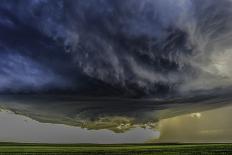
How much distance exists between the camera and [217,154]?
7669 cm

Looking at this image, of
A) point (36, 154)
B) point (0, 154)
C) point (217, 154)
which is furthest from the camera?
point (36, 154)

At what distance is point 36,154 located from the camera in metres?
98.4

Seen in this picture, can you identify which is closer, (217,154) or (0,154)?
(217,154)

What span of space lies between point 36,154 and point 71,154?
35.7ft

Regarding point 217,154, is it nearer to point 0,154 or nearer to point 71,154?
point 71,154

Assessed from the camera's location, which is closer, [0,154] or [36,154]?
[0,154]

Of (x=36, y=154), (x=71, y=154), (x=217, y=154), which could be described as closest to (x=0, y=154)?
(x=36, y=154)

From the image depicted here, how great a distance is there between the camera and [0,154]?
90.4 meters

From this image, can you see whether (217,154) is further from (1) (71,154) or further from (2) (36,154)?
(2) (36,154)

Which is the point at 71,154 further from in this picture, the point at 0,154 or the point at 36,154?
the point at 0,154

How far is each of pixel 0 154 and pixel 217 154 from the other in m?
54.3

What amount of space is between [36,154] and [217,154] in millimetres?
50180

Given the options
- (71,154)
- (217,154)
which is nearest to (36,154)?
(71,154)

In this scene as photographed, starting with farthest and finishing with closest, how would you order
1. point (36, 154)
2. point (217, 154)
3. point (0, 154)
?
point (36, 154) < point (0, 154) < point (217, 154)
